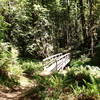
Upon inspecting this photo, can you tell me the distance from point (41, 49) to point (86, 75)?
1244cm

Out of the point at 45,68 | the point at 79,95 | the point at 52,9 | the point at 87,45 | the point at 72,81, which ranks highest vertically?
the point at 52,9

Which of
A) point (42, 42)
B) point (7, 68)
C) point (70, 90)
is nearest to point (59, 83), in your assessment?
point (70, 90)

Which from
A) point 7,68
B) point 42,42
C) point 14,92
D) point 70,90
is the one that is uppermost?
point 70,90

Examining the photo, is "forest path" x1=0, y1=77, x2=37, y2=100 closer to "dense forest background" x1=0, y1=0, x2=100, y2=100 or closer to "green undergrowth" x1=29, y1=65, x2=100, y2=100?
"dense forest background" x1=0, y1=0, x2=100, y2=100

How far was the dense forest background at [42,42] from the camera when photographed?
24.5 feet

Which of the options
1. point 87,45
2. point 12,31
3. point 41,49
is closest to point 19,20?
point 12,31

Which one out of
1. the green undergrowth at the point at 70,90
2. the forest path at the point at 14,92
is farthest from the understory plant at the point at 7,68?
the green undergrowth at the point at 70,90

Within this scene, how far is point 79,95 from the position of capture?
5.63 metres

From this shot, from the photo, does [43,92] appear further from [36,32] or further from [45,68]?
[36,32]

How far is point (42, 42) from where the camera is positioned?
19.7 m

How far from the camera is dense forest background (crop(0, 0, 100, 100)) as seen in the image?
24.5 feet

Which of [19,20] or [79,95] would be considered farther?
[19,20]

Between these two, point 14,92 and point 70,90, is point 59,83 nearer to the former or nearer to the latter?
point 70,90

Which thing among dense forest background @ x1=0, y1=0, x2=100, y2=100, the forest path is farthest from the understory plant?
the forest path
